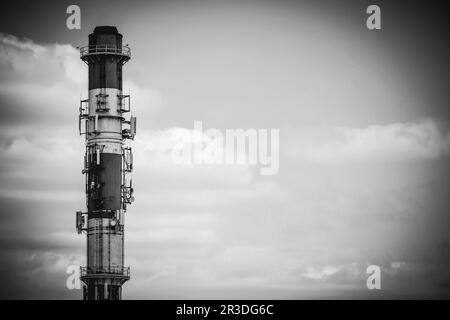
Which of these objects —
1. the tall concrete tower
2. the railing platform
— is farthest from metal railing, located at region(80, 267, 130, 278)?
the railing platform

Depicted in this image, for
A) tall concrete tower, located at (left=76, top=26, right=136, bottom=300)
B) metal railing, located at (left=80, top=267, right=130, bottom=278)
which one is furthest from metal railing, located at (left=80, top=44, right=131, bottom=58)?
metal railing, located at (left=80, top=267, right=130, bottom=278)

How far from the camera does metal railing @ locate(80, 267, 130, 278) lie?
14788cm

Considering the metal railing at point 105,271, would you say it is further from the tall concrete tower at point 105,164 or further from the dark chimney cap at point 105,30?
the dark chimney cap at point 105,30

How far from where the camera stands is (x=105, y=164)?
148 metres

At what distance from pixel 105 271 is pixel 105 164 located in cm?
1079

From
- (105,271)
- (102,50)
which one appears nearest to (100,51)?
(102,50)

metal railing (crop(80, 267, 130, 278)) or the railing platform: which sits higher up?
the railing platform

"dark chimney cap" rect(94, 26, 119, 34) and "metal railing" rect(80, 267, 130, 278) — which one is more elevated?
"dark chimney cap" rect(94, 26, 119, 34)

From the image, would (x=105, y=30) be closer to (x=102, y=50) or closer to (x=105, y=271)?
(x=102, y=50)

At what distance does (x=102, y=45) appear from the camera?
5886 inches

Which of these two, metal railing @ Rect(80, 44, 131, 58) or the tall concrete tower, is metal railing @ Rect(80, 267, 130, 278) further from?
metal railing @ Rect(80, 44, 131, 58)
